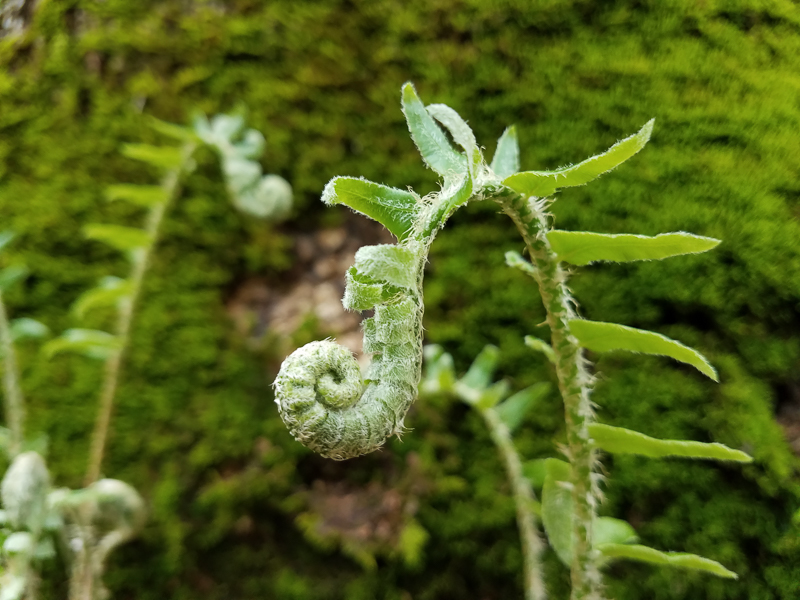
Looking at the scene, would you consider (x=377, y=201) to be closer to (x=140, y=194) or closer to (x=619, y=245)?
(x=619, y=245)

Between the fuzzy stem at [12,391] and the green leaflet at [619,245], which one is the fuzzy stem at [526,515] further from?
the fuzzy stem at [12,391]

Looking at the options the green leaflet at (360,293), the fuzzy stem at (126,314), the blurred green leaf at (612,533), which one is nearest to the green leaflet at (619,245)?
the green leaflet at (360,293)

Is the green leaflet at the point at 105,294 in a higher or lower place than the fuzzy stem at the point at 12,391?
higher

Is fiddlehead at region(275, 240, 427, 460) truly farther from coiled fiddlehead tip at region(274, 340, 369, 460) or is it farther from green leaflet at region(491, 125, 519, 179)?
green leaflet at region(491, 125, 519, 179)

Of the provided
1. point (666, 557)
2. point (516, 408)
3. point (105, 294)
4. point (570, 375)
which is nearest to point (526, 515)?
point (516, 408)

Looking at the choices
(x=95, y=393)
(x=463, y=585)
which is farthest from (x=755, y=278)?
(x=95, y=393)
